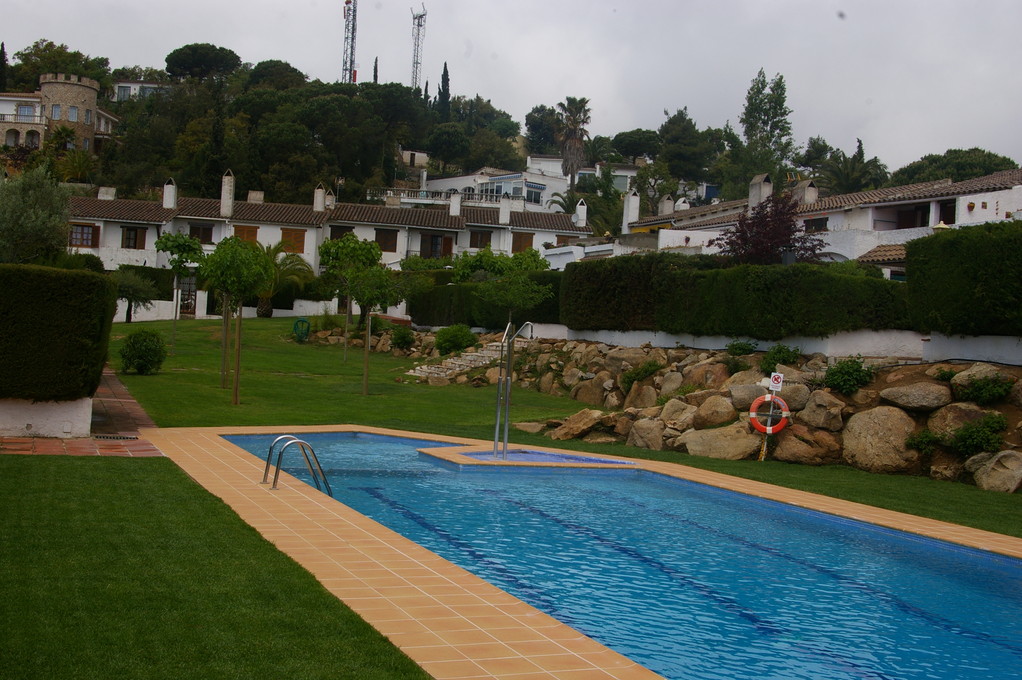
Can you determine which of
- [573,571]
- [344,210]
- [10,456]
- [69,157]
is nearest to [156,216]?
Answer: [344,210]

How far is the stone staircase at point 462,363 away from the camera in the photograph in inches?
1276

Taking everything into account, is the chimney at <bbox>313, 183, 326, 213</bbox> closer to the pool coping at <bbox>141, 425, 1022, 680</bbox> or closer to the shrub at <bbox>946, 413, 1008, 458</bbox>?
the pool coping at <bbox>141, 425, 1022, 680</bbox>

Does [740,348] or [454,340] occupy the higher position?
[740,348]

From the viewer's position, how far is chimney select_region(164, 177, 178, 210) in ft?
192

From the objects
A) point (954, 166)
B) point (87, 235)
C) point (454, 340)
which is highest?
point (954, 166)

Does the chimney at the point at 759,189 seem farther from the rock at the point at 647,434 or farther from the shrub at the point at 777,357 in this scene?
the rock at the point at 647,434

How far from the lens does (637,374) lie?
86.3ft

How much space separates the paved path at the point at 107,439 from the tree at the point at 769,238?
21.5 metres

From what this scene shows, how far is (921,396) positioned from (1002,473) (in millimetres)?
2453

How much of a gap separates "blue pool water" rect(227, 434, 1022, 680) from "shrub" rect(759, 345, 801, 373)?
8722mm

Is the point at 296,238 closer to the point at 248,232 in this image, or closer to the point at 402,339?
the point at 248,232

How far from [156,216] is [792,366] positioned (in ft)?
152

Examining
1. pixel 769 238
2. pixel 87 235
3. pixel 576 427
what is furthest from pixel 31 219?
pixel 87 235

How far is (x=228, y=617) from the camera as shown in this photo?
5.84 meters
